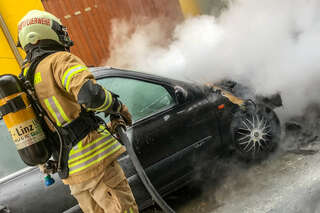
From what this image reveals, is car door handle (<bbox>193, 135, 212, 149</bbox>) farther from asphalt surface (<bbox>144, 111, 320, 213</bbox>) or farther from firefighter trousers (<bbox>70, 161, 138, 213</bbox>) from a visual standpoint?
firefighter trousers (<bbox>70, 161, 138, 213</bbox>)

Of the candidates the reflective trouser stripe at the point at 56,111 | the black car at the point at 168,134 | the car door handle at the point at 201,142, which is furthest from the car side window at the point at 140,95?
the reflective trouser stripe at the point at 56,111

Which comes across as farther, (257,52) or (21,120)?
(257,52)

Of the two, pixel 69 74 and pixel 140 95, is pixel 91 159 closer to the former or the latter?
pixel 69 74

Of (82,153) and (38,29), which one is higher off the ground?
(38,29)

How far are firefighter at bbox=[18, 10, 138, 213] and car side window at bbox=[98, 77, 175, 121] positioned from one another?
0.79m

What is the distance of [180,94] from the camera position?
328 cm

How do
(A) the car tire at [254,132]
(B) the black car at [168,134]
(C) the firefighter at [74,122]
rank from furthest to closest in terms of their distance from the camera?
(A) the car tire at [254,132], (B) the black car at [168,134], (C) the firefighter at [74,122]

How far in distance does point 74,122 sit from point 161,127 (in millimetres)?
1102

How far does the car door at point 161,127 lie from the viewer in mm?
3074

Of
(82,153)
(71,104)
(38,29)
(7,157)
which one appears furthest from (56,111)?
(7,157)

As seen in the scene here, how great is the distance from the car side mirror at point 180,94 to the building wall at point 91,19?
14.6 feet

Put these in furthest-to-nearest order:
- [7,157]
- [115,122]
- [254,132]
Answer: [254,132] → [7,157] → [115,122]

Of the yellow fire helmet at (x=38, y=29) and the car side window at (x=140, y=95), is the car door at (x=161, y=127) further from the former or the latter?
the yellow fire helmet at (x=38, y=29)

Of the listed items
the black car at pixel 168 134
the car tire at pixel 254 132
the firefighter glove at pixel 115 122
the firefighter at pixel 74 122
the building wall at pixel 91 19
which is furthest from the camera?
the building wall at pixel 91 19
